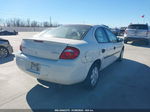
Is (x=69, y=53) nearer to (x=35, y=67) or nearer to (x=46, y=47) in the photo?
(x=46, y=47)

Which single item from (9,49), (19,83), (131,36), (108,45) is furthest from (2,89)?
(131,36)

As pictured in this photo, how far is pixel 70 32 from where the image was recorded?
3736 mm

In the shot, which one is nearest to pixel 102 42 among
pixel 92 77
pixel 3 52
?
pixel 92 77

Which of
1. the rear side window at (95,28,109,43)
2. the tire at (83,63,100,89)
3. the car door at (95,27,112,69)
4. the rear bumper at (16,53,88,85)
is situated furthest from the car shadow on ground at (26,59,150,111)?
the rear side window at (95,28,109,43)

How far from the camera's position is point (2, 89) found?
3549mm

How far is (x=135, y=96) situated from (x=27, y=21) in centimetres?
8820

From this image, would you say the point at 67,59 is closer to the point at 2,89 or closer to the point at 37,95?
the point at 37,95

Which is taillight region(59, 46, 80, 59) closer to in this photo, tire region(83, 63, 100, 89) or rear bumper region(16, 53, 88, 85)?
rear bumper region(16, 53, 88, 85)

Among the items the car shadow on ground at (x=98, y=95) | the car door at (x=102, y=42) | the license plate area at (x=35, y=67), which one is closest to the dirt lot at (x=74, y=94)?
the car shadow on ground at (x=98, y=95)

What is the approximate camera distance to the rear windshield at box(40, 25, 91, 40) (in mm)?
3518

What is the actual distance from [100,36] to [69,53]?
1465 millimetres

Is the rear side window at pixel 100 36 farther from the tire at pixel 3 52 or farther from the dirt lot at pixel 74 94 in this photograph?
the tire at pixel 3 52

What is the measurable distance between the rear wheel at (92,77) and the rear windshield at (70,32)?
2.66 feet

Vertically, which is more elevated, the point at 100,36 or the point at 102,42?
the point at 100,36
